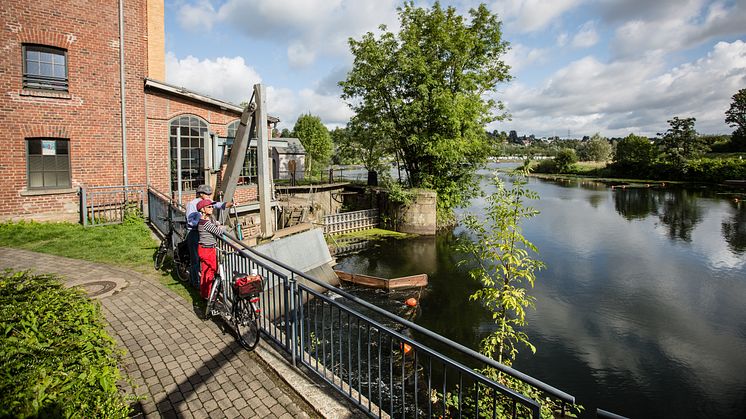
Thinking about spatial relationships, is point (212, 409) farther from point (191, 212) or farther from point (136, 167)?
point (136, 167)

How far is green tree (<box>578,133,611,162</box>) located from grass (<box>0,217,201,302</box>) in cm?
9433

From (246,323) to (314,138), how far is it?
62109mm

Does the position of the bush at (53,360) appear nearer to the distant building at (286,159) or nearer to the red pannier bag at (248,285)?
the red pannier bag at (248,285)

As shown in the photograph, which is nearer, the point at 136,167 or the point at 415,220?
the point at 136,167

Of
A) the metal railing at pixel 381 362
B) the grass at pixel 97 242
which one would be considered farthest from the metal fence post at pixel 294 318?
the grass at pixel 97 242

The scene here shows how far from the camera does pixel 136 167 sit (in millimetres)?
14172

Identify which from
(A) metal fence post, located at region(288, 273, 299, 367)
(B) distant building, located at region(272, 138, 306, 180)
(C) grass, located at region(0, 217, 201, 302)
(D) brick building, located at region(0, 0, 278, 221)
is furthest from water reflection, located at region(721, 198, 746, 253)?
(B) distant building, located at region(272, 138, 306, 180)

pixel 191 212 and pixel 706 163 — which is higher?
pixel 706 163

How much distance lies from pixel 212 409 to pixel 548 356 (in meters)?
8.08

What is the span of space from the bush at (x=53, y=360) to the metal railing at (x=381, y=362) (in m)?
1.85

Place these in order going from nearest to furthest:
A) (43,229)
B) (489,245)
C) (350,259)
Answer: (489,245) → (43,229) → (350,259)

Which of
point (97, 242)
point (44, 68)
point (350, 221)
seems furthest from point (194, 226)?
point (350, 221)

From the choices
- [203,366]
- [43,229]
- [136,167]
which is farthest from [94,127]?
[203,366]

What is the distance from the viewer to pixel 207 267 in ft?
20.4
